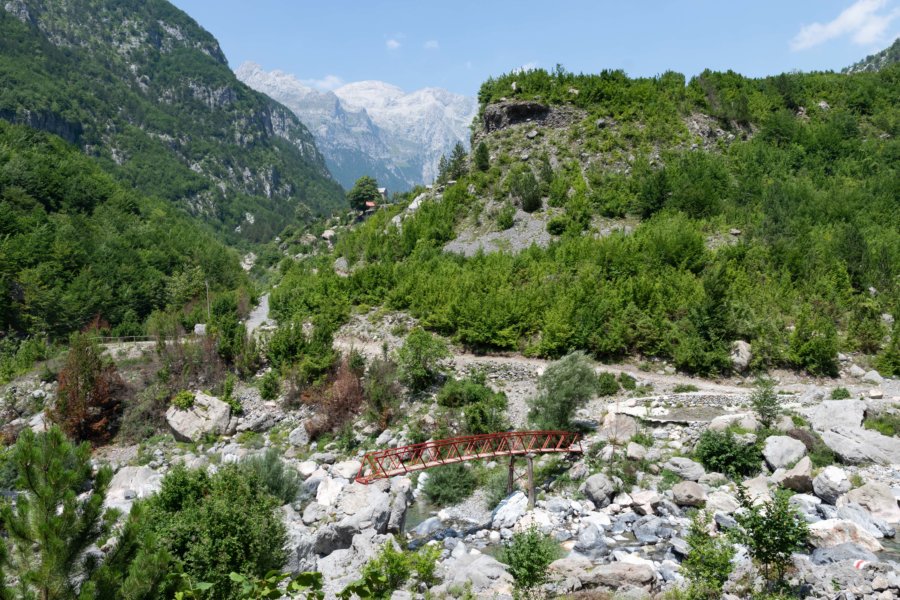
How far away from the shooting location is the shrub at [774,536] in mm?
9039

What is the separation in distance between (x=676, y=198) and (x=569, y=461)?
23.8 meters

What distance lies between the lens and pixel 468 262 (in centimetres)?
3319

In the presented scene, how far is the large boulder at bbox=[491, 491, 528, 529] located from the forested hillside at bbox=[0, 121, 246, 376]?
103ft

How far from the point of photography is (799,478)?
13.5 metres

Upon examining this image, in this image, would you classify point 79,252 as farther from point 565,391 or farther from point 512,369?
point 565,391

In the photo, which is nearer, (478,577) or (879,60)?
(478,577)

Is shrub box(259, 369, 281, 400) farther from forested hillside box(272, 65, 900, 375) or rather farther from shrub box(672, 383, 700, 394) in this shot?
shrub box(672, 383, 700, 394)

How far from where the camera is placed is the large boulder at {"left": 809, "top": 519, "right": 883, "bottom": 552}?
Answer: 34.5 feet

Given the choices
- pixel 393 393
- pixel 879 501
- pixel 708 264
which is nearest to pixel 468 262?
pixel 393 393

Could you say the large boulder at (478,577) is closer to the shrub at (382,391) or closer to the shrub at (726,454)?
the shrub at (726,454)

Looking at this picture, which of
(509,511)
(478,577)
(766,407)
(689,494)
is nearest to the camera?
(478,577)

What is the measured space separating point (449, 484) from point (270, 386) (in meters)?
13.5

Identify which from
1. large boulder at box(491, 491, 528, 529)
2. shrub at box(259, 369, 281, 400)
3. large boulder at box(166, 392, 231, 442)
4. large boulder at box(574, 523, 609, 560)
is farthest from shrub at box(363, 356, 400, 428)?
large boulder at box(574, 523, 609, 560)

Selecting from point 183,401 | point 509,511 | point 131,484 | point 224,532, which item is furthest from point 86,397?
point 509,511
